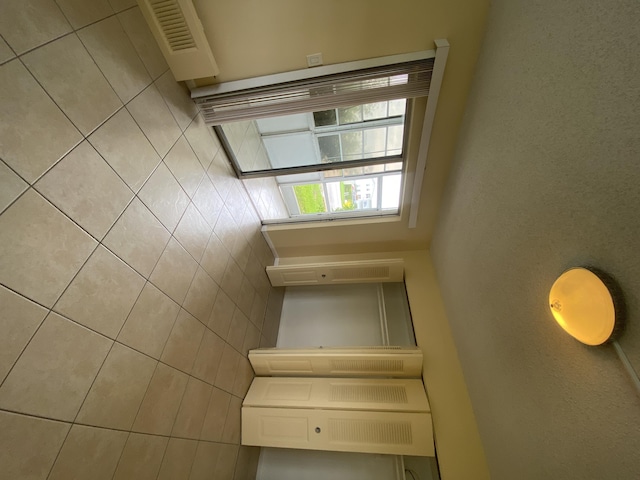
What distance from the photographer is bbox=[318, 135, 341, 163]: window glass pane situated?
5.24 ft

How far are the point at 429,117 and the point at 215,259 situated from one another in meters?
1.39

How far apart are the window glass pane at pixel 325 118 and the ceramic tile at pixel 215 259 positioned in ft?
3.13

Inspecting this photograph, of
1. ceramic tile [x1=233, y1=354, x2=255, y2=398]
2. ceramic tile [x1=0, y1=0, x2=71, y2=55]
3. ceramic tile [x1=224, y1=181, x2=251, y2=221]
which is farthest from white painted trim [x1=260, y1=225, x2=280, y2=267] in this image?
ceramic tile [x1=0, y1=0, x2=71, y2=55]

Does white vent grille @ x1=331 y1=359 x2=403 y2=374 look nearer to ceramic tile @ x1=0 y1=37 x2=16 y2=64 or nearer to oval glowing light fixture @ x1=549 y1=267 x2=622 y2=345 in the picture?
oval glowing light fixture @ x1=549 y1=267 x2=622 y2=345

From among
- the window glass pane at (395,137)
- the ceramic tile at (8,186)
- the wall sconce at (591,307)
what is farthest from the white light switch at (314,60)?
the wall sconce at (591,307)

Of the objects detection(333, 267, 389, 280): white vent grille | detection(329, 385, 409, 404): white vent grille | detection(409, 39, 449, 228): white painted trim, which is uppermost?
detection(409, 39, 449, 228): white painted trim

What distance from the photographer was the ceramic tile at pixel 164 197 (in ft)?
3.14

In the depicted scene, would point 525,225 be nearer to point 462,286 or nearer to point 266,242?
point 462,286

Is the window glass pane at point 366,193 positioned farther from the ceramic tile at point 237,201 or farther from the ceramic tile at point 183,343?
the ceramic tile at point 183,343

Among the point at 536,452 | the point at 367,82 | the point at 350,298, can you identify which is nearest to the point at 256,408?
the point at 350,298

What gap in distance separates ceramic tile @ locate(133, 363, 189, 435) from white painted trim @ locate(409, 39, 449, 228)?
1.65 meters

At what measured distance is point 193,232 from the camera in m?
1.18

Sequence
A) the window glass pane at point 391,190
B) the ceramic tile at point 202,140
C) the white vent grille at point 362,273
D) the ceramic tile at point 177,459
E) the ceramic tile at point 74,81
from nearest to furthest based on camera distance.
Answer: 1. the ceramic tile at point 74,81
2. the ceramic tile at point 177,459
3. the ceramic tile at point 202,140
4. the window glass pane at point 391,190
5. the white vent grille at point 362,273

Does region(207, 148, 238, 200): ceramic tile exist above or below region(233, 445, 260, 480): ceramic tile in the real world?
above
